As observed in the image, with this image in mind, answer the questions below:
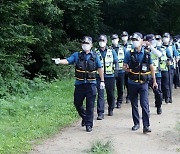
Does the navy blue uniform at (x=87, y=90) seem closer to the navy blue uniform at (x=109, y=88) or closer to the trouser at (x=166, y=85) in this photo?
the navy blue uniform at (x=109, y=88)

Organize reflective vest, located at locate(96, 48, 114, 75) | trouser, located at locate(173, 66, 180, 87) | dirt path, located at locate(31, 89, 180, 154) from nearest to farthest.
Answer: dirt path, located at locate(31, 89, 180, 154) → reflective vest, located at locate(96, 48, 114, 75) → trouser, located at locate(173, 66, 180, 87)

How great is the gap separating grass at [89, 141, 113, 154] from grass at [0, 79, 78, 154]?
3.81 feet

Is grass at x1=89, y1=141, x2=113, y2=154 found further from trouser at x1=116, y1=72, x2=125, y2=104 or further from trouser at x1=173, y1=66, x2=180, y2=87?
trouser at x1=173, y1=66, x2=180, y2=87

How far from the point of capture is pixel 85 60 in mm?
9039

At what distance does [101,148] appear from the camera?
7.69m

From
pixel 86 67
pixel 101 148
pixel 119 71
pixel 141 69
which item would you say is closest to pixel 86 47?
pixel 86 67

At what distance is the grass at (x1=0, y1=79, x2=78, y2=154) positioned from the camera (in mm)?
8078

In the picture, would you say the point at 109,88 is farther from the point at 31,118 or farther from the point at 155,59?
the point at 31,118

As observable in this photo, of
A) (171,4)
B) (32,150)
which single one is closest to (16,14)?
(32,150)

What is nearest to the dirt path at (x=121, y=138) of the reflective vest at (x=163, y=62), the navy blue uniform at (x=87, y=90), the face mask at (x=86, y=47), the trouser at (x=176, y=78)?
the navy blue uniform at (x=87, y=90)

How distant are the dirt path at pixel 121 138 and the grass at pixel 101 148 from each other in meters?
0.12

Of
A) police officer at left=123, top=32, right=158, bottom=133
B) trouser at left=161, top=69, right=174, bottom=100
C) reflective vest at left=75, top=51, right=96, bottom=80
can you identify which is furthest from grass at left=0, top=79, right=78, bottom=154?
trouser at left=161, top=69, right=174, bottom=100

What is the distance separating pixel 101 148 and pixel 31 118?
2705mm

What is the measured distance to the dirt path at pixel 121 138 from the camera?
7820 mm
